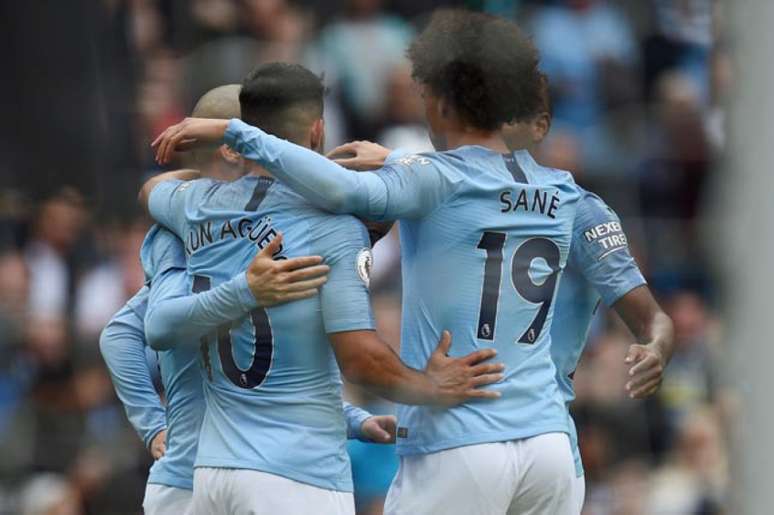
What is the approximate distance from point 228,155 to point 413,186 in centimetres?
67

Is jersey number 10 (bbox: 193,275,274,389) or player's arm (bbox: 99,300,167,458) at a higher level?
jersey number 10 (bbox: 193,275,274,389)

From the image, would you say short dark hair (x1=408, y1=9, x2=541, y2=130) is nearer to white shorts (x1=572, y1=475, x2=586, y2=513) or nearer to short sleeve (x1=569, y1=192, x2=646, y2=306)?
short sleeve (x1=569, y1=192, x2=646, y2=306)

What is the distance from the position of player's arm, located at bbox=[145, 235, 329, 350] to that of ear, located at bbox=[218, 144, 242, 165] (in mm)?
437

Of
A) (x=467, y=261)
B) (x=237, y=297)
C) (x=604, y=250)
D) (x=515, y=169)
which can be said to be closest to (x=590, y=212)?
(x=604, y=250)

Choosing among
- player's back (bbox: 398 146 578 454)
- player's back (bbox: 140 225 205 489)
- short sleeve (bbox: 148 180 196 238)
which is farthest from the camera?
player's back (bbox: 140 225 205 489)

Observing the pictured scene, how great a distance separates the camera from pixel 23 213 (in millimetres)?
6449

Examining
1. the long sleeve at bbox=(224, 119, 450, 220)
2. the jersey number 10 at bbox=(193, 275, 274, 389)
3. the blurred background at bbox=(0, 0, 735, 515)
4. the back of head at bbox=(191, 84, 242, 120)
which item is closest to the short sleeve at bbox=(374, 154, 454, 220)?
the long sleeve at bbox=(224, 119, 450, 220)

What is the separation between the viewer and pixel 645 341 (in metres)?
3.83

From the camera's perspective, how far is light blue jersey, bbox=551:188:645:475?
3.86m

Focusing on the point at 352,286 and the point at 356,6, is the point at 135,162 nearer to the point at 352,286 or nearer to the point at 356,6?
the point at 356,6

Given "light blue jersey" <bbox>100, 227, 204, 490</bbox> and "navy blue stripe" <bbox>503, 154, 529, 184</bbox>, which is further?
"light blue jersey" <bbox>100, 227, 204, 490</bbox>

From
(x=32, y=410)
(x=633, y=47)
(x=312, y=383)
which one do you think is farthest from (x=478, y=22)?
(x=633, y=47)

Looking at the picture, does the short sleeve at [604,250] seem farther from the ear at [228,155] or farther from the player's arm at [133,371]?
the player's arm at [133,371]

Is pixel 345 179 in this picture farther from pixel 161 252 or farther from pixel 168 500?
pixel 168 500
